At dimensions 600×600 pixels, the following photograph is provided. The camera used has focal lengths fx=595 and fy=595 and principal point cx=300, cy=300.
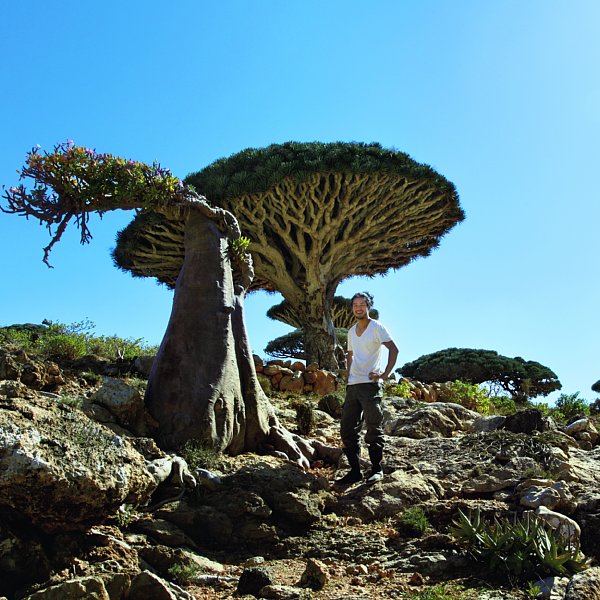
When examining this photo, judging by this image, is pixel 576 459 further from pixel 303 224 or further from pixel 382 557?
pixel 303 224

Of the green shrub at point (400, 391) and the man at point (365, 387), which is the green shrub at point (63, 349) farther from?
the green shrub at point (400, 391)

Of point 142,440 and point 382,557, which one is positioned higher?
point 142,440

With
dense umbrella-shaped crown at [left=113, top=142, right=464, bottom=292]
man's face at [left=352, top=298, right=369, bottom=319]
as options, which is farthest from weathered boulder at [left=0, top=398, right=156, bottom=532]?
dense umbrella-shaped crown at [left=113, top=142, right=464, bottom=292]

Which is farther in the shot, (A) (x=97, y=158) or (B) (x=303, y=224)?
(B) (x=303, y=224)

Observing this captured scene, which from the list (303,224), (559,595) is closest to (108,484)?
(559,595)

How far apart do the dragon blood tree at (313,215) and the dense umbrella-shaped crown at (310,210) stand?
0.03m

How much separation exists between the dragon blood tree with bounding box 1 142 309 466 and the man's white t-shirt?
1.30 metres

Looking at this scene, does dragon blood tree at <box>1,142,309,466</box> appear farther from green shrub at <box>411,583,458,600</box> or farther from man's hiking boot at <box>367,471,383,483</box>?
green shrub at <box>411,583,458,600</box>

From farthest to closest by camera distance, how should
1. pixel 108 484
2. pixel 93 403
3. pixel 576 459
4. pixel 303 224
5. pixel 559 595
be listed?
pixel 303 224
pixel 576 459
pixel 93 403
pixel 108 484
pixel 559 595

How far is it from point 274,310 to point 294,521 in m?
19.3

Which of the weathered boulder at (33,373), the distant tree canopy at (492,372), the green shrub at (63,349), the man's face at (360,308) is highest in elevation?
the distant tree canopy at (492,372)

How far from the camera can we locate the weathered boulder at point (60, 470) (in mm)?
3434

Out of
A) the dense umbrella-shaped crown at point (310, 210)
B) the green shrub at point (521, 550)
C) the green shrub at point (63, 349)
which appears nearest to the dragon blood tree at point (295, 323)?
the dense umbrella-shaped crown at point (310, 210)

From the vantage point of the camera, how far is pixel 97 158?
22.3ft
